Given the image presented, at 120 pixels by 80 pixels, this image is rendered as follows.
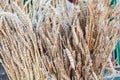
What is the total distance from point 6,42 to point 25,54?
114 millimetres

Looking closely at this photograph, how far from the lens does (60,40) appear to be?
1.35 meters

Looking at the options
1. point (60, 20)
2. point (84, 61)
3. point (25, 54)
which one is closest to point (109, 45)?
point (84, 61)

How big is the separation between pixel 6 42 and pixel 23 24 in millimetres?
129

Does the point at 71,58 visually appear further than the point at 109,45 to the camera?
No

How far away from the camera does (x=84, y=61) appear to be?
53.9 inches

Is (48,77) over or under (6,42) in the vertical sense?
under

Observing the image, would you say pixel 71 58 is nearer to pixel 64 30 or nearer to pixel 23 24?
pixel 64 30

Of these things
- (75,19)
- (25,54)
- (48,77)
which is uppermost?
(75,19)

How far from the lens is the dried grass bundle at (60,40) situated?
134 centimetres

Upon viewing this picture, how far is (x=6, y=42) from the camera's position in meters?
1.41

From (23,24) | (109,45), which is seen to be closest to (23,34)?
(23,24)

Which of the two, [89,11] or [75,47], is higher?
[89,11]

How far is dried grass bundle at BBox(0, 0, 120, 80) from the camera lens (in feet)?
4.40

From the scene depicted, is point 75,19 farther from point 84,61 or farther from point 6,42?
point 6,42
